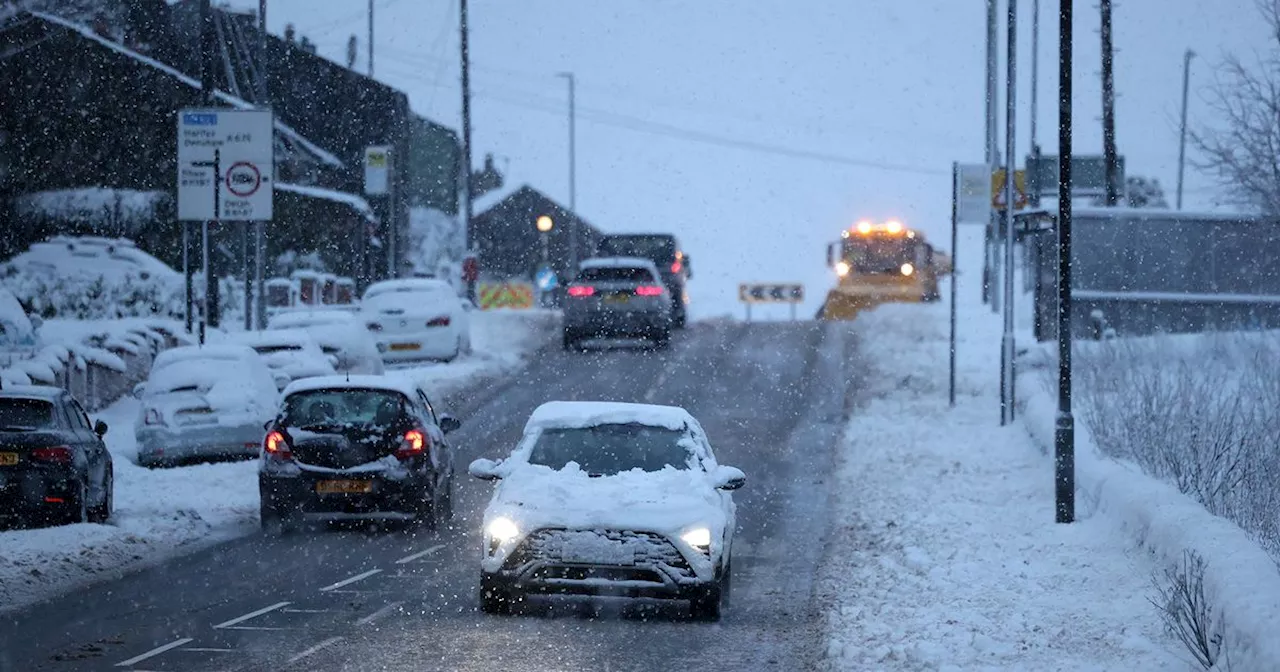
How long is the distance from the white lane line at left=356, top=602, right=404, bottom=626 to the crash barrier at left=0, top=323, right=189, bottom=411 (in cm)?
1276

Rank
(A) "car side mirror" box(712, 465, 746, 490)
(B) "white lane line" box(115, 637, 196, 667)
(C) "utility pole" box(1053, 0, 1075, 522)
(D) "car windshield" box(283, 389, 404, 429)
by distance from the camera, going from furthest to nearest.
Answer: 1. (D) "car windshield" box(283, 389, 404, 429)
2. (C) "utility pole" box(1053, 0, 1075, 522)
3. (A) "car side mirror" box(712, 465, 746, 490)
4. (B) "white lane line" box(115, 637, 196, 667)

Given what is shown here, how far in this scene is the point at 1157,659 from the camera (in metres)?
9.85

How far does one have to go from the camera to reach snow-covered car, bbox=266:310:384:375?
93.6 feet

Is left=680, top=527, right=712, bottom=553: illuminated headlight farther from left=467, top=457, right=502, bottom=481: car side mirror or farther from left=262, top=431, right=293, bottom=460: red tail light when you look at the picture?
left=262, top=431, right=293, bottom=460: red tail light

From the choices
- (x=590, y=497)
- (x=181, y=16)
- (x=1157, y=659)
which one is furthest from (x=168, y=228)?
(x=1157, y=659)

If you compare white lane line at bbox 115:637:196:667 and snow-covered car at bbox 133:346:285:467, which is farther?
snow-covered car at bbox 133:346:285:467

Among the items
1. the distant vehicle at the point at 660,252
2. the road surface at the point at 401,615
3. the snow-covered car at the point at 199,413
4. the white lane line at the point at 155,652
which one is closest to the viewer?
the white lane line at the point at 155,652

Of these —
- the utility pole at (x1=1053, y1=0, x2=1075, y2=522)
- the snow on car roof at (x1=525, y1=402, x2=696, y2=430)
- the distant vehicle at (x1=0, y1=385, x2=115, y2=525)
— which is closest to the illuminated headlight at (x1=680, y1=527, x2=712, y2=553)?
the snow on car roof at (x1=525, y1=402, x2=696, y2=430)

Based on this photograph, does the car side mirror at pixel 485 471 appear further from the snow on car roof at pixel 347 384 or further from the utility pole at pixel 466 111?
the utility pole at pixel 466 111

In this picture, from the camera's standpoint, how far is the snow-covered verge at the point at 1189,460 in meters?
9.28

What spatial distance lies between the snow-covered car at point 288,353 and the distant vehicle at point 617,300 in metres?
10.5

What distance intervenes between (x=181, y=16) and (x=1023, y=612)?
5566cm

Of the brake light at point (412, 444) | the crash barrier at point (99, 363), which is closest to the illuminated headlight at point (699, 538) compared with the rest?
the brake light at point (412, 444)

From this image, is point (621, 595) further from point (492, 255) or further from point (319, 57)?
point (492, 255)
